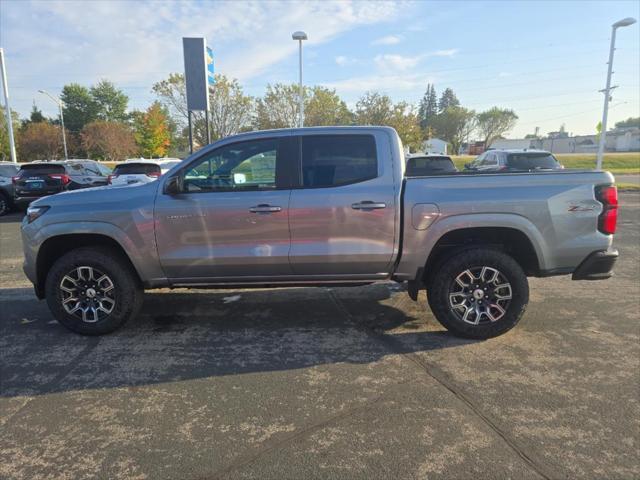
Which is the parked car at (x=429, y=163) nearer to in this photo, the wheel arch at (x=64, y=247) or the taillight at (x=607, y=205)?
the taillight at (x=607, y=205)

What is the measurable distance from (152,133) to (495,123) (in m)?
74.8

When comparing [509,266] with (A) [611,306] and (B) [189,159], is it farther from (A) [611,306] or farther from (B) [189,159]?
(B) [189,159]

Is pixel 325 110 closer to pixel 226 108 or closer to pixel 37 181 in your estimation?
pixel 226 108

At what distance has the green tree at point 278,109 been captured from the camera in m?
32.3

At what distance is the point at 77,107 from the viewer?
80812mm

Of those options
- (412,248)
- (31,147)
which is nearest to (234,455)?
(412,248)

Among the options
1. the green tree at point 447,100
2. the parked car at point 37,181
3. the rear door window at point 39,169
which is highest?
the green tree at point 447,100

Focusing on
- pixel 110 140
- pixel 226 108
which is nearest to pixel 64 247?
pixel 226 108

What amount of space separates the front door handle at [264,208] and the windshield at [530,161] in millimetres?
10589

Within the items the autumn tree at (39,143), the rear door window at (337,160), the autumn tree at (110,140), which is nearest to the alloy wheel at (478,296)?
the rear door window at (337,160)

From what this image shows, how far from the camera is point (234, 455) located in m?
2.62

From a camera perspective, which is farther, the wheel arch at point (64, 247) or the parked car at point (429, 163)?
the parked car at point (429, 163)

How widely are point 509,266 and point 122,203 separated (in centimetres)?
374

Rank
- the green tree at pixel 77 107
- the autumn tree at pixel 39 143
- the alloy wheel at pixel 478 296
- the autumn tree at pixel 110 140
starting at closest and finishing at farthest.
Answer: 1. the alloy wheel at pixel 478 296
2. the autumn tree at pixel 110 140
3. the autumn tree at pixel 39 143
4. the green tree at pixel 77 107
